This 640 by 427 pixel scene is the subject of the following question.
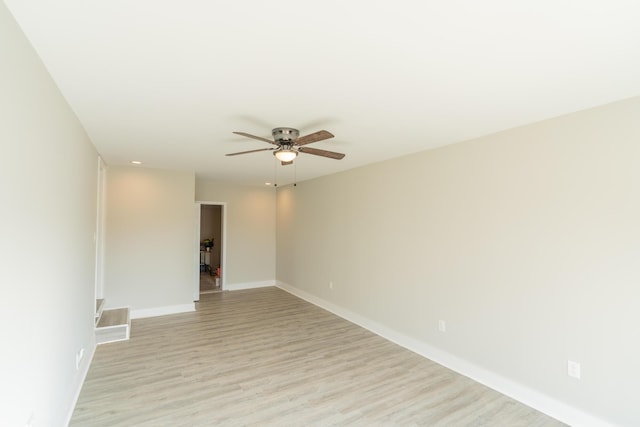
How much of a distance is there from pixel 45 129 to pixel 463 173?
3659 millimetres

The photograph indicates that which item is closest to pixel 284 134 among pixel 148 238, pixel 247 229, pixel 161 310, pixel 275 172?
pixel 275 172

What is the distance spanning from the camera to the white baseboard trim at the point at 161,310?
527 cm

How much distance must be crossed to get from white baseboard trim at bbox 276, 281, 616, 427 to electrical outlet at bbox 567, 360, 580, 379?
27cm

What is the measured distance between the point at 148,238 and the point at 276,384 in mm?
3649

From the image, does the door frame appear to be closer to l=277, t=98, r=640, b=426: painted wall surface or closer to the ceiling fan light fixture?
l=277, t=98, r=640, b=426: painted wall surface

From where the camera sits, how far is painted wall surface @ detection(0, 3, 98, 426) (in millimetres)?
1367

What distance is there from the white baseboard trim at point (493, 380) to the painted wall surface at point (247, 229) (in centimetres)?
328

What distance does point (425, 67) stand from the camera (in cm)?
183

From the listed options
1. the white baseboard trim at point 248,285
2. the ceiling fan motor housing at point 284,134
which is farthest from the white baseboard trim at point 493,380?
the white baseboard trim at point 248,285

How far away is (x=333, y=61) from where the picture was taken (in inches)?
69.4

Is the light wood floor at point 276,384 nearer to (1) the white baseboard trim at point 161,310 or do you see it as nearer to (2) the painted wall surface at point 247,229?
(1) the white baseboard trim at point 161,310

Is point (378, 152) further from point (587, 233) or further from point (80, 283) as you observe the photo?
point (80, 283)

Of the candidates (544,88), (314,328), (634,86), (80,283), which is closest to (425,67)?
(544,88)

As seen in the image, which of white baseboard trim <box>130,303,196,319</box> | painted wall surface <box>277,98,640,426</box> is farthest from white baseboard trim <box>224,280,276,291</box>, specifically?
painted wall surface <box>277,98,640,426</box>
